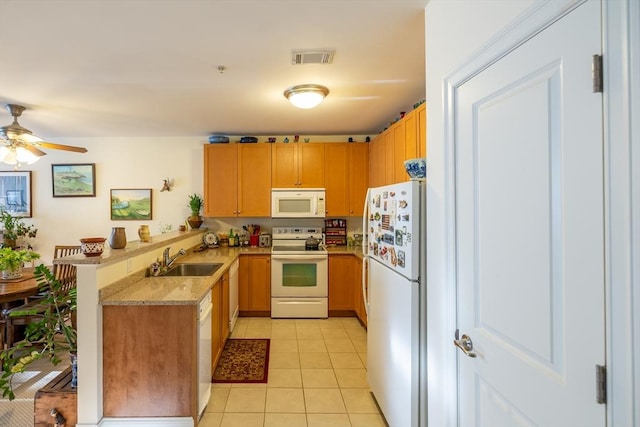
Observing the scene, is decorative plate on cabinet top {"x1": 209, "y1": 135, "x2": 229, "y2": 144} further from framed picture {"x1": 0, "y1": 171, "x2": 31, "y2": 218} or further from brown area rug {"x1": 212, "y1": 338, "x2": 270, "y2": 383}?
framed picture {"x1": 0, "y1": 171, "x2": 31, "y2": 218}

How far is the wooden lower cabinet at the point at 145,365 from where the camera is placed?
195 cm

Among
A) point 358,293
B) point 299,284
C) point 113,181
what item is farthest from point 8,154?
point 358,293

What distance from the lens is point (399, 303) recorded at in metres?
1.83

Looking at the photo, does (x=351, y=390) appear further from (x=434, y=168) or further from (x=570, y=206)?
(x=570, y=206)

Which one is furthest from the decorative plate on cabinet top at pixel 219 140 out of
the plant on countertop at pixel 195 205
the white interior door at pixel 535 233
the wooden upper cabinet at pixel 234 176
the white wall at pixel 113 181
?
the white interior door at pixel 535 233

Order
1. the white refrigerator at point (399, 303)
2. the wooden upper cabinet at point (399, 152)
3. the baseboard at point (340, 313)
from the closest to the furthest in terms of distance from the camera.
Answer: the white refrigerator at point (399, 303)
the wooden upper cabinet at point (399, 152)
the baseboard at point (340, 313)

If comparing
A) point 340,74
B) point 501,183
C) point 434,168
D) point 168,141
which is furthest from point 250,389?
point 168,141

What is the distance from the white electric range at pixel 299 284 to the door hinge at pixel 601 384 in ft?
10.9

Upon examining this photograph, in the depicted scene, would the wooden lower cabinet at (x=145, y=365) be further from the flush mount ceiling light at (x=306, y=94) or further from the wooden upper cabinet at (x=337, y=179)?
the wooden upper cabinet at (x=337, y=179)

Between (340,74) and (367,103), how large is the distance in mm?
782

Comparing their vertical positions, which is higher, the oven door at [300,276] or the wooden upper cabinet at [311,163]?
the wooden upper cabinet at [311,163]

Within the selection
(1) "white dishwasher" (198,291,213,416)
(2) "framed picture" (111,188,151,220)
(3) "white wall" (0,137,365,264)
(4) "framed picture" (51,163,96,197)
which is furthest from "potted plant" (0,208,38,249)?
(1) "white dishwasher" (198,291,213,416)

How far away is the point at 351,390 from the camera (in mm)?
2471

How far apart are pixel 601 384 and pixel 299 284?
347 centimetres
